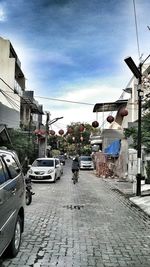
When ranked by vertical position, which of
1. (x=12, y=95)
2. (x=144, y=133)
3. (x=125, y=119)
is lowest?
(x=144, y=133)

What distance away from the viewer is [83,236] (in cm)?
805

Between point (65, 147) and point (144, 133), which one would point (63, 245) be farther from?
point (65, 147)

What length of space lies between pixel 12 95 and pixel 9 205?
38486 millimetres

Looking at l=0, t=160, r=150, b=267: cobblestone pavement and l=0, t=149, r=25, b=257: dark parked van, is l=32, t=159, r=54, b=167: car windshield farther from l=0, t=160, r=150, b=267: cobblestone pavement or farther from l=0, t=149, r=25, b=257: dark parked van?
l=0, t=149, r=25, b=257: dark parked van

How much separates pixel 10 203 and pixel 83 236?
2.86 m

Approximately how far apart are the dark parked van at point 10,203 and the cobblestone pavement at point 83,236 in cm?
40

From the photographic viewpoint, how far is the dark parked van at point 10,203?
5184 millimetres

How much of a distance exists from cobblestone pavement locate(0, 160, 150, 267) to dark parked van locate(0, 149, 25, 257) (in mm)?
396

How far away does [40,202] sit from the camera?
13867 mm

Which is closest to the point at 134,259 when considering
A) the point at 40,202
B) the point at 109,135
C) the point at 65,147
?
the point at 40,202

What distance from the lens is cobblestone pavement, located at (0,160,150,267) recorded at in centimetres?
615

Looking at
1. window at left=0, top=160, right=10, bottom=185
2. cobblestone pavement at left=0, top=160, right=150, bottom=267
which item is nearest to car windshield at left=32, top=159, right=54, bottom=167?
cobblestone pavement at left=0, top=160, right=150, bottom=267

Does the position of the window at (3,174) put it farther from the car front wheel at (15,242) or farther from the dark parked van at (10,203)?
the car front wheel at (15,242)

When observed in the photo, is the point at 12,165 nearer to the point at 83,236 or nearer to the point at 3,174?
the point at 3,174
